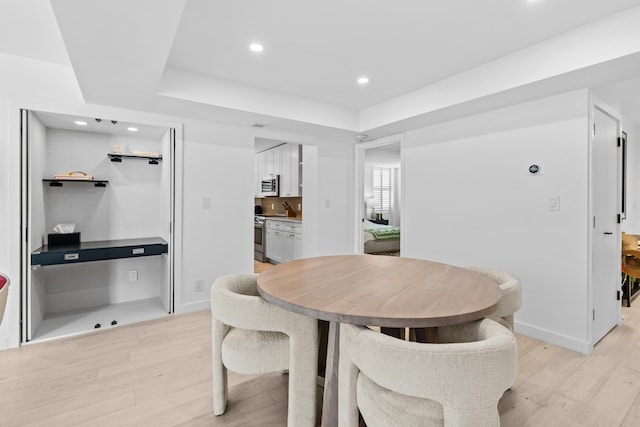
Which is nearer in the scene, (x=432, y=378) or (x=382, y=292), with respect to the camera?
(x=432, y=378)

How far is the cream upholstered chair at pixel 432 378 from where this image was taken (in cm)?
99

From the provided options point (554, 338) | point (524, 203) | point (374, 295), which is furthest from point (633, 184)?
point (374, 295)

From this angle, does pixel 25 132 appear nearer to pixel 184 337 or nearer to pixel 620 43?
pixel 184 337

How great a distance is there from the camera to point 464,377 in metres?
0.99

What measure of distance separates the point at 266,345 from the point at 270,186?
4977 mm

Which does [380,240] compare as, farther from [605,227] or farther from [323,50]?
[323,50]

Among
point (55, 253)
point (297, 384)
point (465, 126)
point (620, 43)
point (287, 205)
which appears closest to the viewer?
point (297, 384)

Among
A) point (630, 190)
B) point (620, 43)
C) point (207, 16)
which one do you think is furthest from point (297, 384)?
point (630, 190)

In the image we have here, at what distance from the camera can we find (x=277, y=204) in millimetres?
7172

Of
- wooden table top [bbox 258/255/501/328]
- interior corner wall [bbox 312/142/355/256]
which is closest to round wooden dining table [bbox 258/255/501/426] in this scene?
wooden table top [bbox 258/255/501/328]

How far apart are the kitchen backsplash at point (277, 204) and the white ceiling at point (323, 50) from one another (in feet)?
10.6

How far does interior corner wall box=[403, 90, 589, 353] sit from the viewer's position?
2.60 metres

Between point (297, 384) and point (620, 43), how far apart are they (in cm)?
283

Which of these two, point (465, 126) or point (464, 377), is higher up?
point (465, 126)
